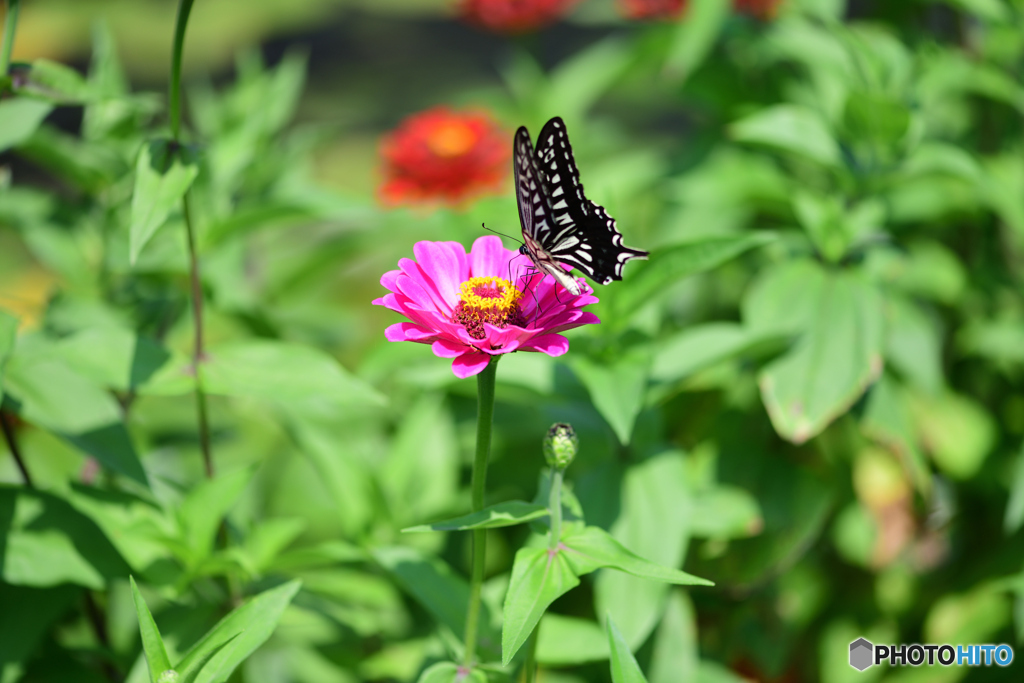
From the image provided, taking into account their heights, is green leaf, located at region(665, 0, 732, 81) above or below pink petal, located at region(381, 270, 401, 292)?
above

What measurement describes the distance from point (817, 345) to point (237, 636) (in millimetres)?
925

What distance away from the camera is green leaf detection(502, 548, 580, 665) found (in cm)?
75

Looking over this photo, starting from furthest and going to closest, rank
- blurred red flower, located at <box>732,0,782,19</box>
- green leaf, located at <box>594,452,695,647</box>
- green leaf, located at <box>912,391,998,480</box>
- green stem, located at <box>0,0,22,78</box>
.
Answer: blurred red flower, located at <box>732,0,782,19</box>
green leaf, located at <box>912,391,998,480</box>
green leaf, located at <box>594,452,695,647</box>
green stem, located at <box>0,0,22,78</box>

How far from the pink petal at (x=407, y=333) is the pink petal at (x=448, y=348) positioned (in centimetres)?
1

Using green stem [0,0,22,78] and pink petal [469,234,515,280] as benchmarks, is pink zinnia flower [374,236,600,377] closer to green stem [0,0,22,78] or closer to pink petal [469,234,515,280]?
pink petal [469,234,515,280]

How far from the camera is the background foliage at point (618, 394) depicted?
1084 mm

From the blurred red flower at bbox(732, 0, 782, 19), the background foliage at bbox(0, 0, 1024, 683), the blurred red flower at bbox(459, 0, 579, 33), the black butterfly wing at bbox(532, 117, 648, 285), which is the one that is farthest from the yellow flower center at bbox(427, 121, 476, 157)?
the black butterfly wing at bbox(532, 117, 648, 285)

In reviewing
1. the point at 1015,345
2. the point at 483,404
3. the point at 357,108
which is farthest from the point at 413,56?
the point at 483,404

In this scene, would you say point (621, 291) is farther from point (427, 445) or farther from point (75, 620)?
point (75, 620)

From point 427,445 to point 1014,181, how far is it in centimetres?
124

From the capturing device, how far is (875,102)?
133 cm

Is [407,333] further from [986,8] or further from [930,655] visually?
[986,8]

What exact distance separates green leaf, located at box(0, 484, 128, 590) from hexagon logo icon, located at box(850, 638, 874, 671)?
1.18 metres

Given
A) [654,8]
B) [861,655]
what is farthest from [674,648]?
[654,8]
